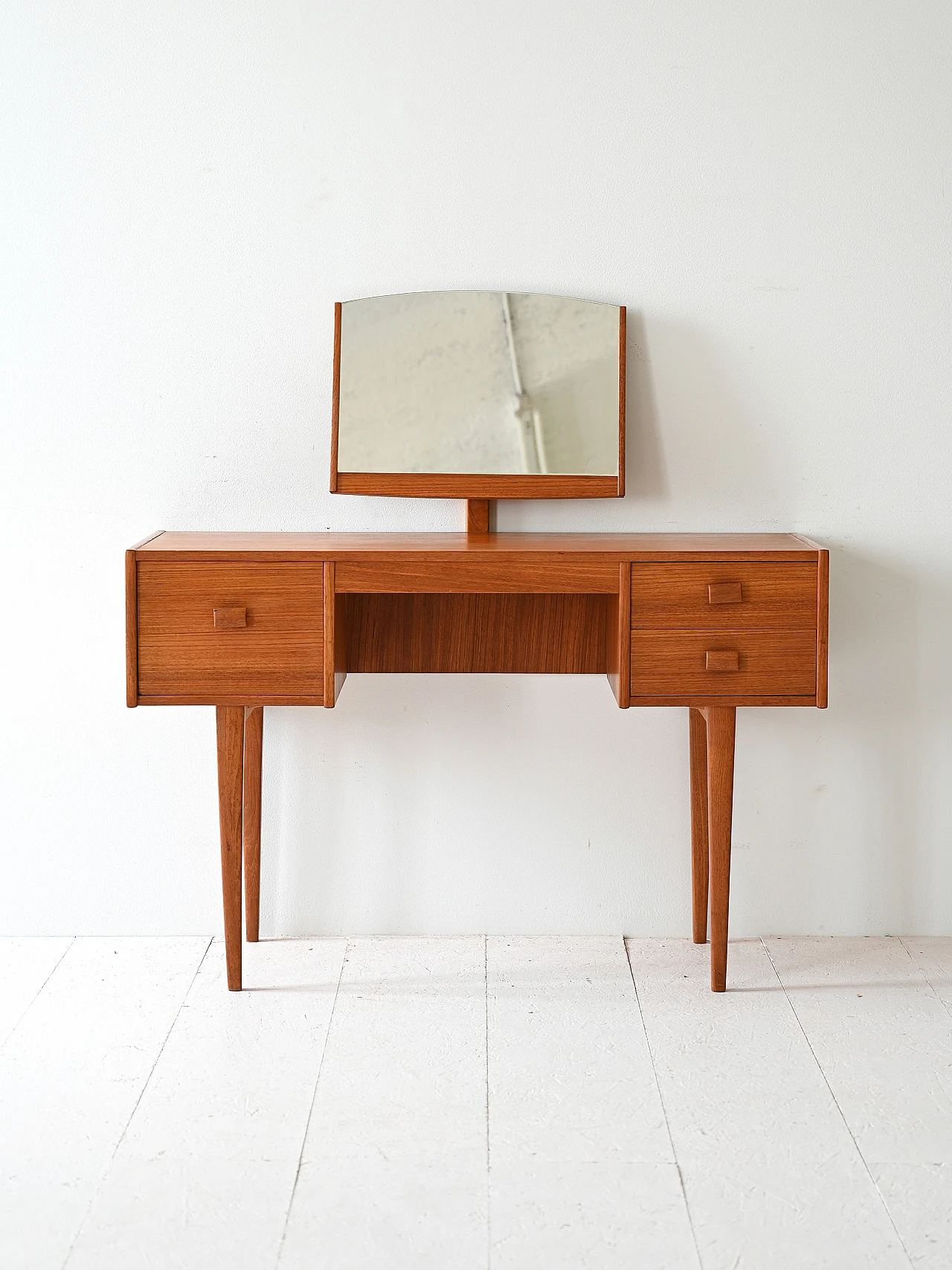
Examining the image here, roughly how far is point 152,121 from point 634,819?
5.54 feet

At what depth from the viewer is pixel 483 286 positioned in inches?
94.0

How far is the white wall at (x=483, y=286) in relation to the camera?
2334 mm

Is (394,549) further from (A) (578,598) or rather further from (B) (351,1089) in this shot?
(B) (351,1089)

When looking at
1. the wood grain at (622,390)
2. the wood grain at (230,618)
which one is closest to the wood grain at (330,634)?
the wood grain at (230,618)

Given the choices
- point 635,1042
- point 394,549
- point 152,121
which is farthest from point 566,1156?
point 152,121

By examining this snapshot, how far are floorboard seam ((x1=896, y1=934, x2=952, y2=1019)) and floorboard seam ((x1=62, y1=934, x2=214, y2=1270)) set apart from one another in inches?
55.1

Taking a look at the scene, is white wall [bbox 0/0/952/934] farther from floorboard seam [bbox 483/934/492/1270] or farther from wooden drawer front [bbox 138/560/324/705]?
wooden drawer front [bbox 138/560/324/705]

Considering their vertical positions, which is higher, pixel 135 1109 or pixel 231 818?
pixel 231 818

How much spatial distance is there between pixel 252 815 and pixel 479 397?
96 centimetres

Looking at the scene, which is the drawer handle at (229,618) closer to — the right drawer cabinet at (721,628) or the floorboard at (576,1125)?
the right drawer cabinet at (721,628)

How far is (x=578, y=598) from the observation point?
7.85ft

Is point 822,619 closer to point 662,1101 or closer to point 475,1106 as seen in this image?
point 662,1101

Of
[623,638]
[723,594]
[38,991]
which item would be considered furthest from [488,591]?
[38,991]

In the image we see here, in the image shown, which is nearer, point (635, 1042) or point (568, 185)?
point (635, 1042)
